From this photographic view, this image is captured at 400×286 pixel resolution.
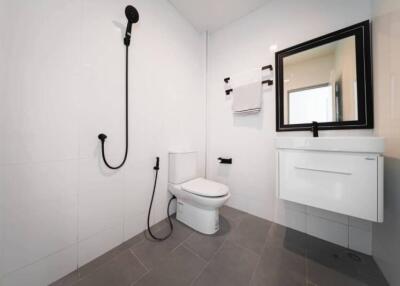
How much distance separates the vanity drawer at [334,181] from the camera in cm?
87

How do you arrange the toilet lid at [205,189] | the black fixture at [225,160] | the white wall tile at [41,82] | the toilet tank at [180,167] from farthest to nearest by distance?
the black fixture at [225,160]
the toilet tank at [180,167]
the toilet lid at [205,189]
the white wall tile at [41,82]

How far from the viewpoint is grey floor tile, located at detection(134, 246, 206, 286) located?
34.9 inches

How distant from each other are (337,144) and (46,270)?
1.91 meters

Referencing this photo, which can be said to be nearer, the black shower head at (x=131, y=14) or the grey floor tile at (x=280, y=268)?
the grey floor tile at (x=280, y=268)

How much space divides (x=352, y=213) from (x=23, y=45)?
2.07 meters

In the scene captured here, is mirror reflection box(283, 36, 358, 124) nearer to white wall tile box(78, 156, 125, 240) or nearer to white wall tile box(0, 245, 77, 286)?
white wall tile box(78, 156, 125, 240)

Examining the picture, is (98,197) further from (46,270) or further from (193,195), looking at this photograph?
(193,195)

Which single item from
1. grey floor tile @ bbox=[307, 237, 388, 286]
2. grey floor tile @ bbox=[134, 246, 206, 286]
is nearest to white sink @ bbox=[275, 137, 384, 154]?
grey floor tile @ bbox=[307, 237, 388, 286]

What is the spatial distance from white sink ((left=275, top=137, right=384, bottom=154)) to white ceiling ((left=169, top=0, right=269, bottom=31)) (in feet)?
4.88

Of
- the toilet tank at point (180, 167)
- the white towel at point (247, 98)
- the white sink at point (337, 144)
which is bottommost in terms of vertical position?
the toilet tank at point (180, 167)

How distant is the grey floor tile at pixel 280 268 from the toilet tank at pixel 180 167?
3.00 ft

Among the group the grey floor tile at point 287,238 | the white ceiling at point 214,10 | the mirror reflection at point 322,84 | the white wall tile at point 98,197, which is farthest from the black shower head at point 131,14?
the grey floor tile at point 287,238

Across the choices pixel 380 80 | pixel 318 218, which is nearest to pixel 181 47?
pixel 380 80

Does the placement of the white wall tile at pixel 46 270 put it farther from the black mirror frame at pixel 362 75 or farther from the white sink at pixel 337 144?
the black mirror frame at pixel 362 75
